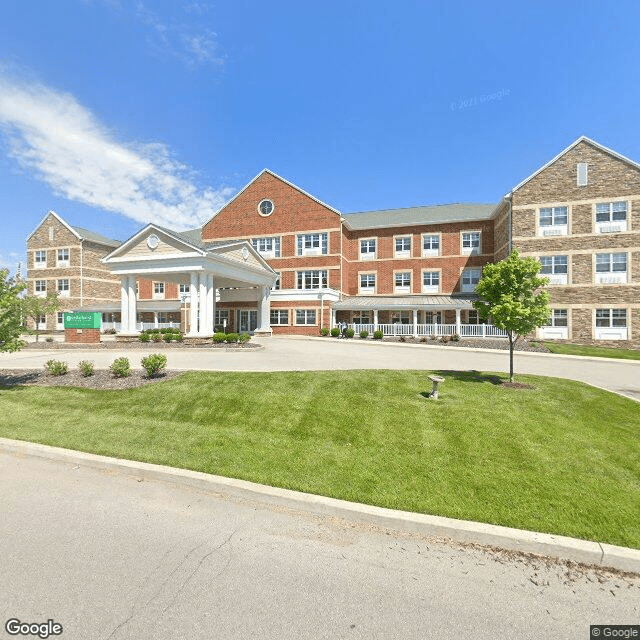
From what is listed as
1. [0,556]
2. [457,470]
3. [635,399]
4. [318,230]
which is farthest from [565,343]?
[0,556]

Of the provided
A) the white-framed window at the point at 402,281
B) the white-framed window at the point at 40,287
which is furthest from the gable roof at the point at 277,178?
the white-framed window at the point at 40,287

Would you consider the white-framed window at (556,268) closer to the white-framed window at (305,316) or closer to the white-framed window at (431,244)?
the white-framed window at (431,244)

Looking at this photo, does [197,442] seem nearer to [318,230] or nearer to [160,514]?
[160,514]

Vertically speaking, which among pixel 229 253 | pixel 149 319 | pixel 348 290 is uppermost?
pixel 229 253

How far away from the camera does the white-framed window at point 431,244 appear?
3284 centimetres

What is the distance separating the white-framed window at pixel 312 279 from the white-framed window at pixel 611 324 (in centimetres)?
2183

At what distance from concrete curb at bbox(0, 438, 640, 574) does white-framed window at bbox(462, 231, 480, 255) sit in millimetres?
31574

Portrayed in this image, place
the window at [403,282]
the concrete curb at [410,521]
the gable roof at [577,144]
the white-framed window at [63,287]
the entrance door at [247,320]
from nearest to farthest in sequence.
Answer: the concrete curb at [410,521], the gable roof at [577,144], the window at [403,282], the entrance door at [247,320], the white-framed window at [63,287]

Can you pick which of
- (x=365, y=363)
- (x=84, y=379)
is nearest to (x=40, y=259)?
(x=84, y=379)

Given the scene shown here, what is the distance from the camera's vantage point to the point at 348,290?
Result: 35.2 m

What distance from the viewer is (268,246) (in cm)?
3472

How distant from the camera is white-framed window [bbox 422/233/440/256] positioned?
3284cm

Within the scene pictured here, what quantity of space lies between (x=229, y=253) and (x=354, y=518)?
23784mm

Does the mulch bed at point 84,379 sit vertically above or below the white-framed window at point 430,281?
below
